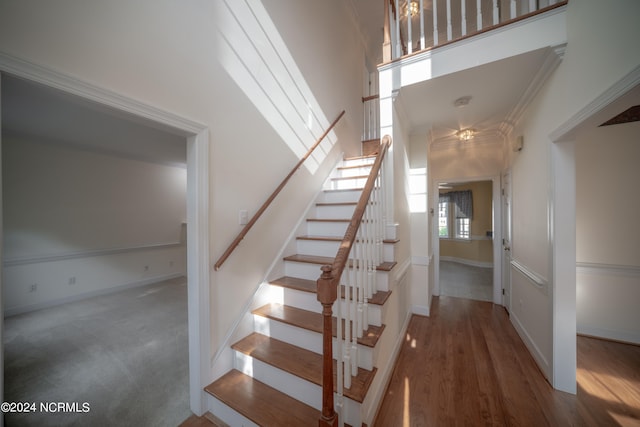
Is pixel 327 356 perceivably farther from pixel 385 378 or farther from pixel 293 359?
pixel 385 378

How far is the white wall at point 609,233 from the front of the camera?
245 cm

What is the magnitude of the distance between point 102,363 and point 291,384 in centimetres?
192

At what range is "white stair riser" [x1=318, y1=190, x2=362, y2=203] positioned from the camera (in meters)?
2.77

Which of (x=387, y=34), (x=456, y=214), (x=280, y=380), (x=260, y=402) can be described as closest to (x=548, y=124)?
(x=387, y=34)

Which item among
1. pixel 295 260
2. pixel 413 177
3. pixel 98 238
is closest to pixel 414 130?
pixel 413 177

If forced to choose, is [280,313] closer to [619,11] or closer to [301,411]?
[301,411]

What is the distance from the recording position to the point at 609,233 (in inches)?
101

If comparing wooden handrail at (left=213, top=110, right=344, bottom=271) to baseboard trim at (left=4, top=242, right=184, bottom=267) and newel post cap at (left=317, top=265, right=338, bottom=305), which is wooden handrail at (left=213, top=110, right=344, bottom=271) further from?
baseboard trim at (left=4, top=242, right=184, bottom=267)

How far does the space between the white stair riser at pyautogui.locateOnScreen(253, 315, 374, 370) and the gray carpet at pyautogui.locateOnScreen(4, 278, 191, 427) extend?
0.73 meters

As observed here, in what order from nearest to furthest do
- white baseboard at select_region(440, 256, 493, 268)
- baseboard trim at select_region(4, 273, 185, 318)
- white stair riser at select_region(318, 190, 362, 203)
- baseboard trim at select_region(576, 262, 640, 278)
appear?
baseboard trim at select_region(576, 262, 640, 278), white stair riser at select_region(318, 190, 362, 203), baseboard trim at select_region(4, 273, 185, 318), white baseboard at select_region(440, 256, 493, 268)

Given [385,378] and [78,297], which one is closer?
[385,378]

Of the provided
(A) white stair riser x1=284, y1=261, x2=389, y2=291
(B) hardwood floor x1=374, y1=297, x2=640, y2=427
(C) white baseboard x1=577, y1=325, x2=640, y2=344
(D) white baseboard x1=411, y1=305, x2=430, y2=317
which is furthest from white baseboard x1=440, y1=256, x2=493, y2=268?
(A) white stair riser x1=284, y1=261, x2=389, y2=291

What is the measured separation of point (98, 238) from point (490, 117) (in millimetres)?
6239

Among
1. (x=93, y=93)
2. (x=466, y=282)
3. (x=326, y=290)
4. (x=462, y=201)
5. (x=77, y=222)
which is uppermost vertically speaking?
(x=93, y=93)
